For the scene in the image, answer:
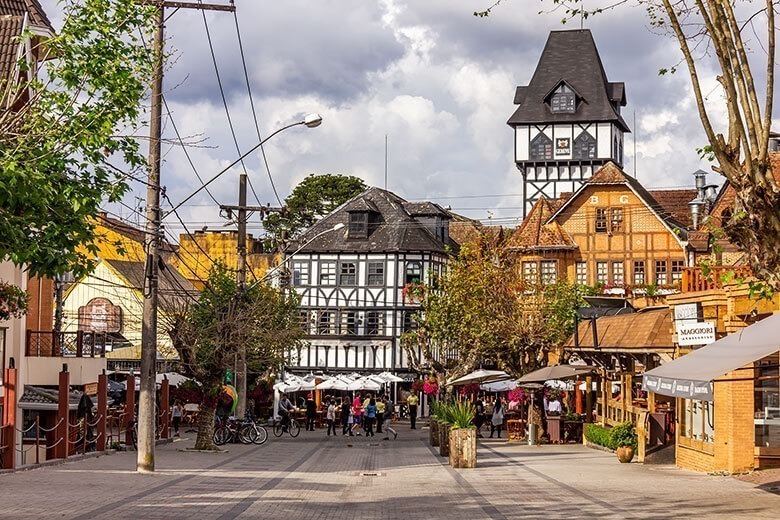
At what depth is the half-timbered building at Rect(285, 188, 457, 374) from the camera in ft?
228

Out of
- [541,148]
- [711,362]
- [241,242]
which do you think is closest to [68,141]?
[711,362]

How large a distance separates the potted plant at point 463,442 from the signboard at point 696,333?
5.02 metres

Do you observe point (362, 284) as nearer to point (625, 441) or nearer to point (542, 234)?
point (542, 234)

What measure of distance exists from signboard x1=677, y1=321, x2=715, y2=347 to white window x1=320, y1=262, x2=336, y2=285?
47.2 metres

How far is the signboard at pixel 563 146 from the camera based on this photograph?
83875mm

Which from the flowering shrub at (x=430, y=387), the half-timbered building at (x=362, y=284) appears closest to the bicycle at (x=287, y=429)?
the flowering shrub at (x=430, y=387)

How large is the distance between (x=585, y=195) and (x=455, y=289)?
21.2m

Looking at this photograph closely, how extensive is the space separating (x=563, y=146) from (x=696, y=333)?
61.8m

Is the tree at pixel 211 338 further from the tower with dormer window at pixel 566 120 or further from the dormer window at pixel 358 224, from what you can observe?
the tower with dormer window at pixel 566 120

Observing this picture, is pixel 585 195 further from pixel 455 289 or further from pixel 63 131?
pixel 63 131

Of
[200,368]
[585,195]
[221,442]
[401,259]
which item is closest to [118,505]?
[200,368]

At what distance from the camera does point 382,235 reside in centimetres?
7206

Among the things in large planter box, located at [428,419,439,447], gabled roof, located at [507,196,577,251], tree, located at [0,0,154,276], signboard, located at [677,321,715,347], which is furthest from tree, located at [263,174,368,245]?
tree, located at [0,0,154,276]

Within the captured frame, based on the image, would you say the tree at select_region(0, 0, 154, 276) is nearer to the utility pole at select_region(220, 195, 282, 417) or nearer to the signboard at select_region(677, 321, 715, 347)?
the signboard at select_region(677, 321, 715, 347)
